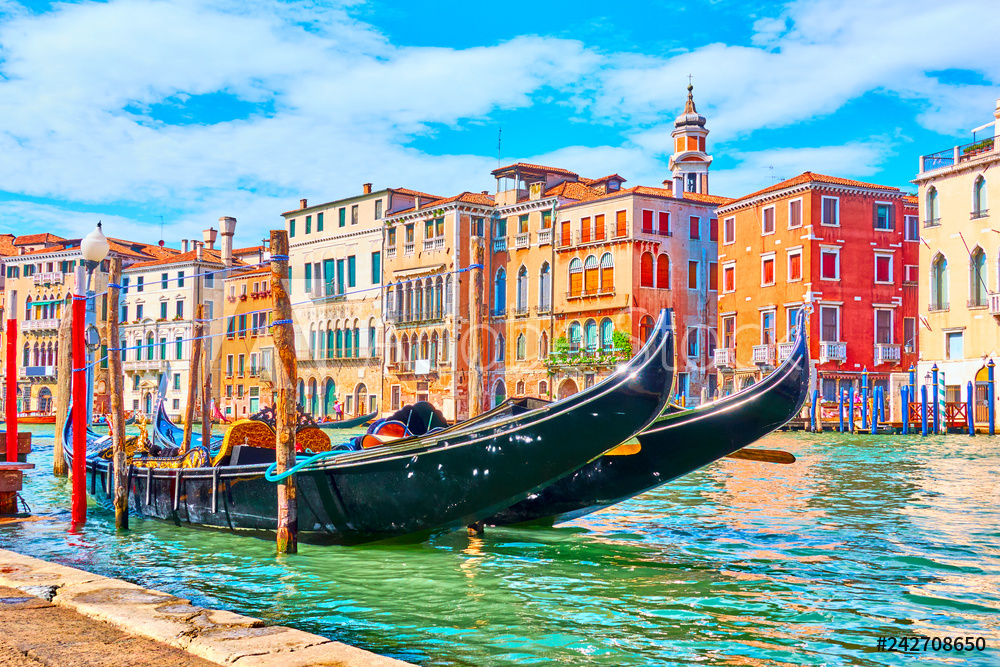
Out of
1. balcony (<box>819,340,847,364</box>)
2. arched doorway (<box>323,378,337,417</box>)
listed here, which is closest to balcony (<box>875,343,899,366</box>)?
balcony (<box>819,340,847,364</box>)

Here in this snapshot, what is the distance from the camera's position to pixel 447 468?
764cm

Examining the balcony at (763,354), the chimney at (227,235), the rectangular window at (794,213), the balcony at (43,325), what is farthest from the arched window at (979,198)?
the balcony at (43,325)

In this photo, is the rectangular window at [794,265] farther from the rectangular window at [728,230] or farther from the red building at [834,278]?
the rectangular window at [728,230]

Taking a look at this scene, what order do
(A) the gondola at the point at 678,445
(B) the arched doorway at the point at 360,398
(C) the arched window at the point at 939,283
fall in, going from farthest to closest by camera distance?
(B) the arched doorway at the point at 360,398 → (C) the arched window at the point at 939,283 → (A) the gondola at the point at 678,445

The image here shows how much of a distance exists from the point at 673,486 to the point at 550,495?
20.4 ft

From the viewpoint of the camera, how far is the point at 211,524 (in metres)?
9.55

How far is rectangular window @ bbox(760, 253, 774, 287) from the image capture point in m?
34.6

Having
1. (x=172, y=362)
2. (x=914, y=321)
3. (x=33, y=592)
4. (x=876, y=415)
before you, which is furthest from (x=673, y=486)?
(x=172, y=362)

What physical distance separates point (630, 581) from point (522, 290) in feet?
106

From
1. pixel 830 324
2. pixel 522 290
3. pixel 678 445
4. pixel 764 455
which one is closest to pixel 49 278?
pixel 522 290

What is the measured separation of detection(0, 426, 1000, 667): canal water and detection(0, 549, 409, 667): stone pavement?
1.13 meters

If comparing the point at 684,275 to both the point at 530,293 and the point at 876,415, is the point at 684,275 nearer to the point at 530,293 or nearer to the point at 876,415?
the point at 530,293

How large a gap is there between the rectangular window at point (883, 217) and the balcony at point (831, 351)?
4253 mm

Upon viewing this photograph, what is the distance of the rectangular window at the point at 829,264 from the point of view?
109ft
